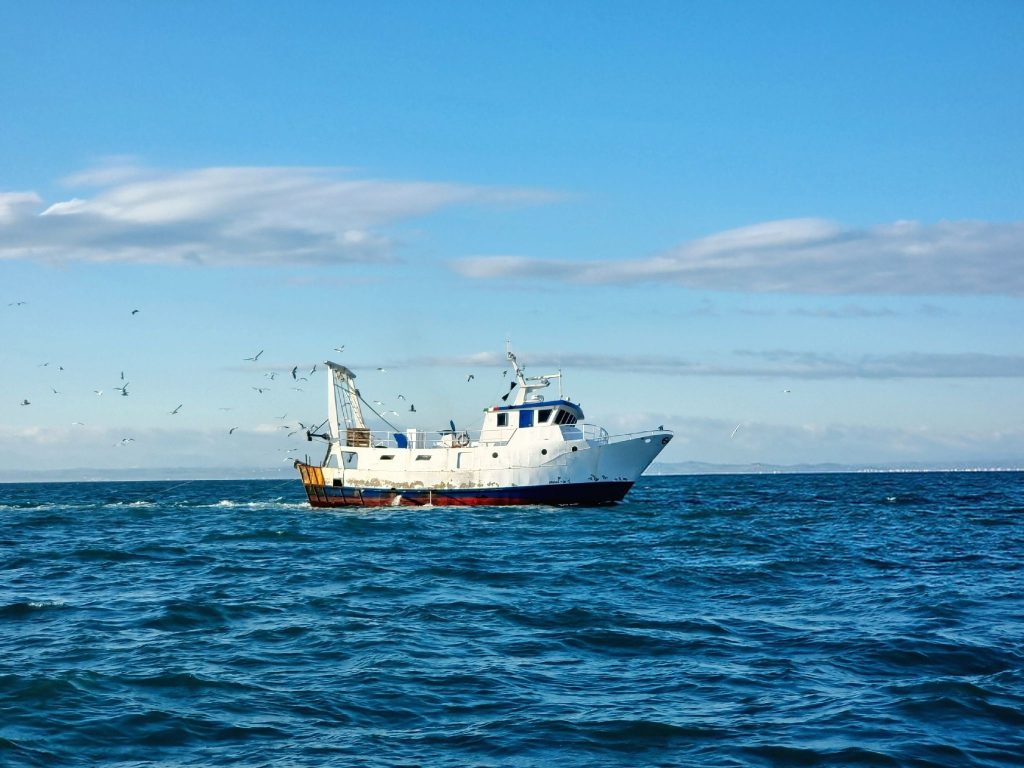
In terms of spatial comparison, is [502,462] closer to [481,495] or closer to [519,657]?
[481,495]

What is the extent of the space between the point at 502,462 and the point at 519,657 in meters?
40.1

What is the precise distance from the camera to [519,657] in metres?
17.1

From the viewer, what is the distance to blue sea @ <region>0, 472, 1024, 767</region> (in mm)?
12469

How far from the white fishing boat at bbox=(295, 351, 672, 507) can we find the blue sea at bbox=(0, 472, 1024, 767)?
2085 cm

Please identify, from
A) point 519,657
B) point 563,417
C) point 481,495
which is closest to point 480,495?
point 481,495

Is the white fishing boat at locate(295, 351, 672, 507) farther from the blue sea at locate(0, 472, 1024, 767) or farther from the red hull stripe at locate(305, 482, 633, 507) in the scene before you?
the blue sea at locate(0, 472, 1024, 767)

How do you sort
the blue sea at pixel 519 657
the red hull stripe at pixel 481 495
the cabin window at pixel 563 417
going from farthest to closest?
the red hull stripe at pixel 481 495, the cabin window at pixel 563 417, the blue sea at pixel 519 657

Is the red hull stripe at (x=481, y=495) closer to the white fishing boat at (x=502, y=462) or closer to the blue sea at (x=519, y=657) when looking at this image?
the white fishing boat at (x=502, y=462)

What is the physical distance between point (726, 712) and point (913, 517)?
43135 millimetres

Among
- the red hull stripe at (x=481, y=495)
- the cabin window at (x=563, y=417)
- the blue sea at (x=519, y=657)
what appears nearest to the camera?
the blue sea at (x=519, y=657)

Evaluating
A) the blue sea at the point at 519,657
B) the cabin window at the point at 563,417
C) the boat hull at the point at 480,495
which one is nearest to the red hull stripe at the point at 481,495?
the boat hull at the point at 480,495

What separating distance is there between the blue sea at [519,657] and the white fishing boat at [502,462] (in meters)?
20.8

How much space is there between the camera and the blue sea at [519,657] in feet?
40.9

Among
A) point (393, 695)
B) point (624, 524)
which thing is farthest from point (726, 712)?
point (624, 524)
